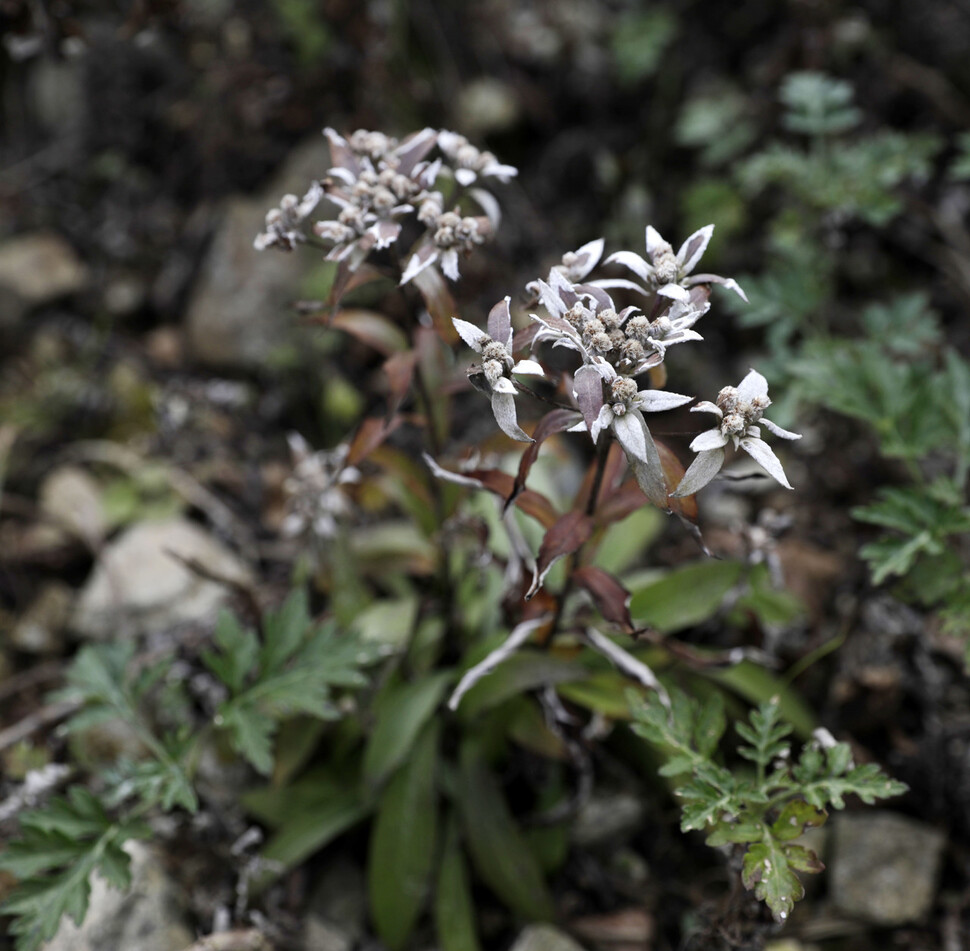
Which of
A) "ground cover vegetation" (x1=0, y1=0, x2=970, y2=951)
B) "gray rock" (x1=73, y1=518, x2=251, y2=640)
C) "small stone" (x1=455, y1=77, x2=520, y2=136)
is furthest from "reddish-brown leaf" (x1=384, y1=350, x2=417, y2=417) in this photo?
"small stone" (x1=455, y1=77, x2=520, y2=136)

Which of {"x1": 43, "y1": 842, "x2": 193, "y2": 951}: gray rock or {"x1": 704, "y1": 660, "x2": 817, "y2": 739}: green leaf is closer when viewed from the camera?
{"x1": 43, "y1": 842, "x2": 193, "y2": 951}: gray rock

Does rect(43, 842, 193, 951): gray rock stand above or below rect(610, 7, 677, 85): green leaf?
below

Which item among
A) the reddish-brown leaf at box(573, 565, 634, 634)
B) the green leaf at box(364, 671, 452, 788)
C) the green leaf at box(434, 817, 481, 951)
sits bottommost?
the green leaf at box(434, 817, 481, 951)

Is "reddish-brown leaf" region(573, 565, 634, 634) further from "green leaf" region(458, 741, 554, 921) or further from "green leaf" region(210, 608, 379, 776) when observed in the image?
"green leaf" region(458, 741, 554, 921)

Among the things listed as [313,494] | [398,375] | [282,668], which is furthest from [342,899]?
[398,375]

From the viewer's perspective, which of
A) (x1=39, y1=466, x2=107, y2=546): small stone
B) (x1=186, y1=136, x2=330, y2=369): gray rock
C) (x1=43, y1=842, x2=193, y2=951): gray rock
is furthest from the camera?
(x1=186, y1=136, x2=330, y2=369): gray rock

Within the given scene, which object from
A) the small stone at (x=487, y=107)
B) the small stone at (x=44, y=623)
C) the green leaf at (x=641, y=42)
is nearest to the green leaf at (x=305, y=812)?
the small stone at (x=44, y=623)

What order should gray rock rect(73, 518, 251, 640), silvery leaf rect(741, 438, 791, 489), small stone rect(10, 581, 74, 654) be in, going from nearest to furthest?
silvery leaf rect(741, 438, 791, 489) < gray rock rect(73, 518, 251, 640) < small stone rect(10, 581, 74, 654)
